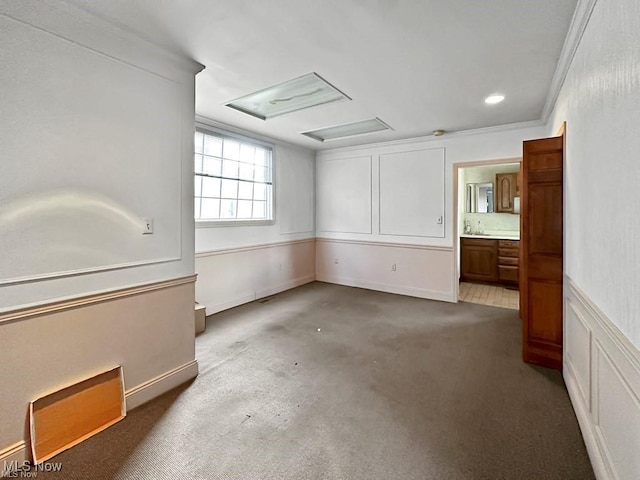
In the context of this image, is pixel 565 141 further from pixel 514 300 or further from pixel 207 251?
pixel 207 251

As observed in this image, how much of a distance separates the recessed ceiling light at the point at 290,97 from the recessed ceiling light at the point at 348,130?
36.6 inches

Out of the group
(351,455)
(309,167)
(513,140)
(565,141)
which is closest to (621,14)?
(565,141)

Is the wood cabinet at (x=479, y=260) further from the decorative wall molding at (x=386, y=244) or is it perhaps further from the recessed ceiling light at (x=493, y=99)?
the recessed ceiling light at (x=493, y=99)

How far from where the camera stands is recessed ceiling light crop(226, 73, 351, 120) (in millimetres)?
2889

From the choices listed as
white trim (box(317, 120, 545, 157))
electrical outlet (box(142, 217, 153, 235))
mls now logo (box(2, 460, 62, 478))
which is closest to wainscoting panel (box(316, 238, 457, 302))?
white trim (box(317, 120, 545, 157))

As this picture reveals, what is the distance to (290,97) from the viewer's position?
10.6 ft

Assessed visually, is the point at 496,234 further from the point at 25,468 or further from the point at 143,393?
the point at 25,468

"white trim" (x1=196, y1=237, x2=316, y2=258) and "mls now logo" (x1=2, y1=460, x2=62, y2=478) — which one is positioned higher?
"white trim" (x1=196, y1=237, x2=316, y2=258)

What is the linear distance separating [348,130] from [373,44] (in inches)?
91.7

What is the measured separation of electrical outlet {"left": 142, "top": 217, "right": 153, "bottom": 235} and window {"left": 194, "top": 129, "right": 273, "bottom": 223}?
1.71 m

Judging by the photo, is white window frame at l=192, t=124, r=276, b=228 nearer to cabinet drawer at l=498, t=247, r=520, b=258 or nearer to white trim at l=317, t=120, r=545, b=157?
white trim at l=317, t=120, r=545, b=157

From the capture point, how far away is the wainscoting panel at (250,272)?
13.2ft

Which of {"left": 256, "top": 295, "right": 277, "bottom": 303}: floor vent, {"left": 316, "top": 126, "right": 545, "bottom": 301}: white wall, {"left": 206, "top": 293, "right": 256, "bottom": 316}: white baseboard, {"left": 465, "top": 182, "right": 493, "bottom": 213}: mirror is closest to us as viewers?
{"left": 206, "top": 293, "right": 256, "bottom": 316}: white baseboard

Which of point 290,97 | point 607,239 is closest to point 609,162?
point 607,239
